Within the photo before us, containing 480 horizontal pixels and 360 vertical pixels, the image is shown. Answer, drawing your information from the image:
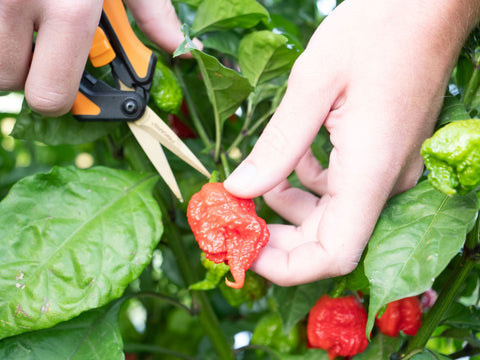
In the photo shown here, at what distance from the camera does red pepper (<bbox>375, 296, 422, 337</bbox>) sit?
0.87m

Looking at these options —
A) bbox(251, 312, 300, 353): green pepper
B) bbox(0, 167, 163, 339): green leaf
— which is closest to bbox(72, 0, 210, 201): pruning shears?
bbox(0, 167, 163, 339): green leaf

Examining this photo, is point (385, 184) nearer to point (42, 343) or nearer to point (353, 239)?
point (353, 239)

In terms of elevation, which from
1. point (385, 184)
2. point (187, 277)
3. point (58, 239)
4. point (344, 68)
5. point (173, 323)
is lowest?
point (173, 323)

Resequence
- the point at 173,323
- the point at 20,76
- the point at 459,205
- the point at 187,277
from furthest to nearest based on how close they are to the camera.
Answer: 1. the point at 173,323
2. the point at 187,277
3. the point at 20,76
4. the point at 459,205

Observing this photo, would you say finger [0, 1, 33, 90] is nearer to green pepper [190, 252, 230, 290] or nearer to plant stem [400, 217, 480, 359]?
green pepper [190, 252, 230, 290]

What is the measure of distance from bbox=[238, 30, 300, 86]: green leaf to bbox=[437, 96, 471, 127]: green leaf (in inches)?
11.4

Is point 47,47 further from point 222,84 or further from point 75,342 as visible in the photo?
point 75,342

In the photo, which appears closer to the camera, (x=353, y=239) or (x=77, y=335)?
(x=353, y=239)

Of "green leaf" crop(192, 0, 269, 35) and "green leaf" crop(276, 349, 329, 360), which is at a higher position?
"green leaf" crop(192, 0, 269, 35)

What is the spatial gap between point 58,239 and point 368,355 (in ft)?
1.98

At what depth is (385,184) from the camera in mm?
681

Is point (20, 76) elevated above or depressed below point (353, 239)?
above

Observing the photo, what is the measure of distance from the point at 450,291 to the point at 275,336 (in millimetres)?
423

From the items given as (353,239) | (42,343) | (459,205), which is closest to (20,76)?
(42,343)
